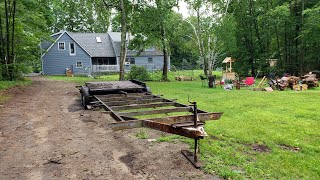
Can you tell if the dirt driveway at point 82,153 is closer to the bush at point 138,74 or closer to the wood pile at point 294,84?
the wood pile at point 294,84

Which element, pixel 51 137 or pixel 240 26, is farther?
pixel 240 26

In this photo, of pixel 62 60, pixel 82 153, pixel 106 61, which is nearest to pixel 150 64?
pixel 106 61

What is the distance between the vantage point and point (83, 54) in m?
38.4

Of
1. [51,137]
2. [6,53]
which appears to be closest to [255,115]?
[51,137]

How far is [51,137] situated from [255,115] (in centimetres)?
530

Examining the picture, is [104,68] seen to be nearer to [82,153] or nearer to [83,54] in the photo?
[83,54]

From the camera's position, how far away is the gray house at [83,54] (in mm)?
37188

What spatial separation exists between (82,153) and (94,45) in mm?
37014

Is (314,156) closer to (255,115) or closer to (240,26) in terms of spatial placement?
(255,115)

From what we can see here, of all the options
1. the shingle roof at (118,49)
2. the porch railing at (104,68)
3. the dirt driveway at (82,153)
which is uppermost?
the shingle roof at (118,49)

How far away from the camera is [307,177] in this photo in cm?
369

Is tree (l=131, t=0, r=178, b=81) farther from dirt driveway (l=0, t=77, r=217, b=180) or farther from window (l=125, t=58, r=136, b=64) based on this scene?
window (l=125, t=58, r=136, b=64)

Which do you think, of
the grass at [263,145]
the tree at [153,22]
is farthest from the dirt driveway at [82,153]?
the tree at [153,22]

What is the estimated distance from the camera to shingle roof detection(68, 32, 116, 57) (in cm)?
3921
